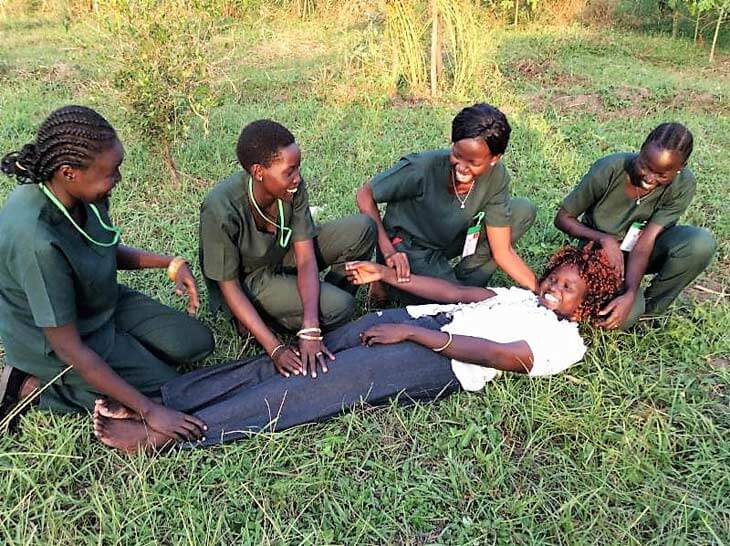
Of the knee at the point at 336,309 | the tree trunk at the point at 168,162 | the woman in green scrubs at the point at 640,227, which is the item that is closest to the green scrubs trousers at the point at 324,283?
the knee at the point at 336,309

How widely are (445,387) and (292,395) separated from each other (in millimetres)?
641

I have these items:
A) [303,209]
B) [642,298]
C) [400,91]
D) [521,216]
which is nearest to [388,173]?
[303,209]

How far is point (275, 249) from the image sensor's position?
2.67 meters

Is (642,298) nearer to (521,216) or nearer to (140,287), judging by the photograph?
(521,216)

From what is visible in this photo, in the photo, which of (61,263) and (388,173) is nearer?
(61,263)

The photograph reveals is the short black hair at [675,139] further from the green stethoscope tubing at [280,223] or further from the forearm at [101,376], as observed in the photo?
the forearm at [101,376]

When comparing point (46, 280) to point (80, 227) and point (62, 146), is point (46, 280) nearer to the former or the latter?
point (80, 227)

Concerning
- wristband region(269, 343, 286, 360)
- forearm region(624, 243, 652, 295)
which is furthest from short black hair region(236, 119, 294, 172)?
forearm region(624, 243, 652, 295)

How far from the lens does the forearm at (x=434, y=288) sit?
2.83 metres

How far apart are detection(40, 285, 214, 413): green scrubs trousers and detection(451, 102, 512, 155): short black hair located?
149cm

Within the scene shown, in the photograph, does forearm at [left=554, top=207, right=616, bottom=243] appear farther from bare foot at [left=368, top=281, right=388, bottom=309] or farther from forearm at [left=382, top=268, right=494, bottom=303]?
bare foot at [left=368, top=281, right=388, bottom=309]

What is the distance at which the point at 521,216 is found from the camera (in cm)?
320

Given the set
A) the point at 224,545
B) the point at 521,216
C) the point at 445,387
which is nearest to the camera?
the point at 224,545

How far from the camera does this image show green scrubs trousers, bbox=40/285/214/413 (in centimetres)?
227
